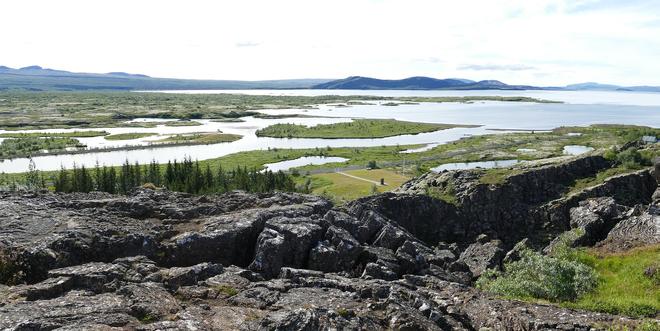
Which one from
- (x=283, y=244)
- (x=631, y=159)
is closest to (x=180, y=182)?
(x=283, y=244)

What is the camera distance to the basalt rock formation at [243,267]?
26656 millimetres

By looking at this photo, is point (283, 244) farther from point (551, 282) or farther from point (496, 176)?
point (496, 176)

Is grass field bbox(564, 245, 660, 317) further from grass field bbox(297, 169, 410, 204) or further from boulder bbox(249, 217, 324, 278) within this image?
grass field bbox(297, 169, 410, 204)

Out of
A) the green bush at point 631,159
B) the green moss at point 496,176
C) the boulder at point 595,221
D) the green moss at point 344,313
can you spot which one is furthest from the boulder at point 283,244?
the green bush at point 631,159

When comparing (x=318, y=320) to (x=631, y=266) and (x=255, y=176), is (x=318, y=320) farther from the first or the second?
(x=255, y=176)

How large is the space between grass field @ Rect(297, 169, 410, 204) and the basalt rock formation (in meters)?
51.9

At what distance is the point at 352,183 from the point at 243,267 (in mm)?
91178

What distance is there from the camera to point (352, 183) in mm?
131500

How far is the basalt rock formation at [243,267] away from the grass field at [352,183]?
2044 inches

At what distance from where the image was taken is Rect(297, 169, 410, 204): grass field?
4658 inches

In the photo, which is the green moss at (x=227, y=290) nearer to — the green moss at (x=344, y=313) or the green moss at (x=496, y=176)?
the green moss at (x=344, y=313)

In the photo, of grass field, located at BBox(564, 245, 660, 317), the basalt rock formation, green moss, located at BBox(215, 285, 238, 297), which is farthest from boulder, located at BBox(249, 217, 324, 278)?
grass field, located at BBox(564, 245, 660, 317)

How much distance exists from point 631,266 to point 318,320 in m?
32.8

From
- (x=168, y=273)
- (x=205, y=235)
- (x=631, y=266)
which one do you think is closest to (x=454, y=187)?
(x=631, y=266)
